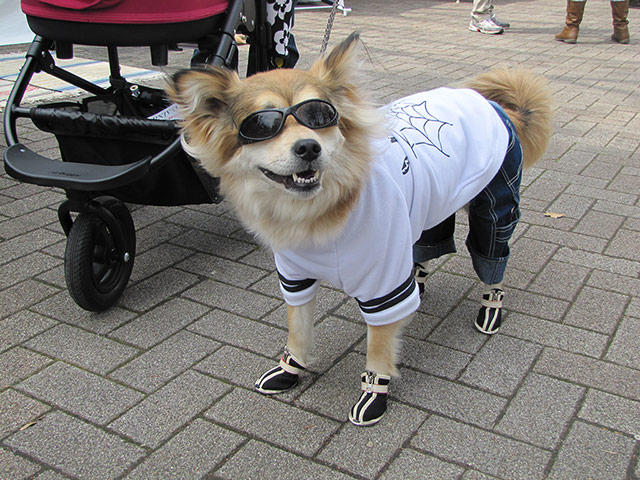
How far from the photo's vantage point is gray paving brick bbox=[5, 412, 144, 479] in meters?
2.36

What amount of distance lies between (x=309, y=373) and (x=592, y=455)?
1.26 meters

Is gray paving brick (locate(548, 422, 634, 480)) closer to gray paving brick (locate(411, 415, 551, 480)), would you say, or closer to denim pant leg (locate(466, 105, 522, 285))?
gray paving brick (locate(411, 415, 551, 480))

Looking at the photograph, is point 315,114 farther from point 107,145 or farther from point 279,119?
point 107,145

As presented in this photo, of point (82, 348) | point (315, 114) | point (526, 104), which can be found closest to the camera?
point (315, 114)

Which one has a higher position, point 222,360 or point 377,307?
point 377,307

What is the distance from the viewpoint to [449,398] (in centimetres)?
274

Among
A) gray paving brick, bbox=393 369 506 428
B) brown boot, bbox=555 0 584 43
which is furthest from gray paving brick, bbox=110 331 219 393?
brown boot, bbox=555 0 584 43

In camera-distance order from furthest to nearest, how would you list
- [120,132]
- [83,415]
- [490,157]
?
1. [120,132]
2. [490,157]
3. [83,415]

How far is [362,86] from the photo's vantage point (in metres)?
2.49

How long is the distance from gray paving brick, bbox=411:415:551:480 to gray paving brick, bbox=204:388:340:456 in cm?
40

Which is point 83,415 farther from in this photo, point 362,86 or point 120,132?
point 362,86

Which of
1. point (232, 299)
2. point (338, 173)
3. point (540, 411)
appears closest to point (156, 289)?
point (232, 299)

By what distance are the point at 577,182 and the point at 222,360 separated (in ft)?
11.3

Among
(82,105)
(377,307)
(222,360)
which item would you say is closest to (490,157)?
(377,307)
